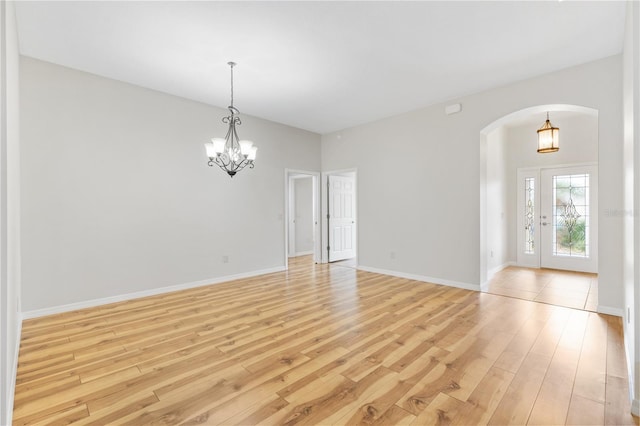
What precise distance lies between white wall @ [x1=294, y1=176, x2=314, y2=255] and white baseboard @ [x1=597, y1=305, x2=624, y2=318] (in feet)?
20.8

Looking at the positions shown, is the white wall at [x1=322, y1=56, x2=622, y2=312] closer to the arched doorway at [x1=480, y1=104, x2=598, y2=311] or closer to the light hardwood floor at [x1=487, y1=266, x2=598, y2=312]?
the light hardwood floor at [x1=487, y1=266, x2=598, y2=312]

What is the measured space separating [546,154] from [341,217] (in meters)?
4.57

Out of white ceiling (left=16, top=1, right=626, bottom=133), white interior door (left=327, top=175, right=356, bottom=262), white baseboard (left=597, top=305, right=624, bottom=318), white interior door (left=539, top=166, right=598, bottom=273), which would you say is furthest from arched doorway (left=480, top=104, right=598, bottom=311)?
white interior door (left=327, top=175, right=356, bottom=262)

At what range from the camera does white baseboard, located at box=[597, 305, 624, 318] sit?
328cm

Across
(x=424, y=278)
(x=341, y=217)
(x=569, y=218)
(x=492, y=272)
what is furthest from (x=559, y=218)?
(x=341, y=217)

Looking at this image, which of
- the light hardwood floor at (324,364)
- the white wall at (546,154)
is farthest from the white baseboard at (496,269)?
the light hardwood floor at (324,364)

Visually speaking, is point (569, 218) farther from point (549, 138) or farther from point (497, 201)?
point (549, 138)

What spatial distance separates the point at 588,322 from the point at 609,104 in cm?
255

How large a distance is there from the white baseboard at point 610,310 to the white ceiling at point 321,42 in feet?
9.77

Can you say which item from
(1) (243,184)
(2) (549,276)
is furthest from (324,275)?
(2) (549,276)

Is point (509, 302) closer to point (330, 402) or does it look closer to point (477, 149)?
point (477, 149)

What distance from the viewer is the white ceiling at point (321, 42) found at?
256cm

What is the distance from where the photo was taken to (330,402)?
1861 mm

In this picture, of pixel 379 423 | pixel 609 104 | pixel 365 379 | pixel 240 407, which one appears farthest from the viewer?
pixel 609 104
